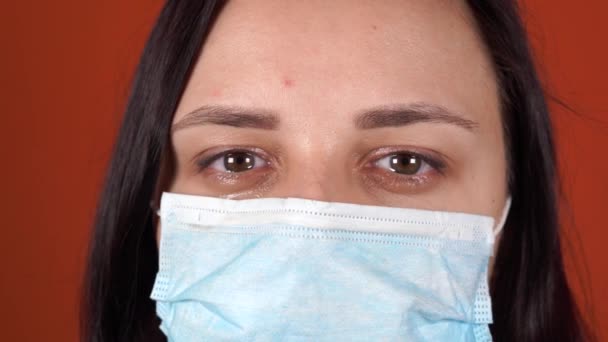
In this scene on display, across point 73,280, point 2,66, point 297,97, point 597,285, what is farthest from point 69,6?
point 597,285

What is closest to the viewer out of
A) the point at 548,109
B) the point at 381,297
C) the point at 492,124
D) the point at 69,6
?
the point at 381,297

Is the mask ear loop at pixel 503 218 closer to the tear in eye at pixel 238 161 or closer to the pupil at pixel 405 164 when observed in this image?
the pupil at pixel 405 164

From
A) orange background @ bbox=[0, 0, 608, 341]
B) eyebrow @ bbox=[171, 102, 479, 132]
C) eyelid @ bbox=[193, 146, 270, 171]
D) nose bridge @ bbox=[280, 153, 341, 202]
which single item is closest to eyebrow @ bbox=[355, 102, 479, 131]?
eyebrow @ bbox=[171, 102, 479, 132]

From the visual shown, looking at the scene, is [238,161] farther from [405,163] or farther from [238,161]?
[405,163]

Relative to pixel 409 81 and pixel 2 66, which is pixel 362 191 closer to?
pixel 409 81

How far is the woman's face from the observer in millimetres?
1616

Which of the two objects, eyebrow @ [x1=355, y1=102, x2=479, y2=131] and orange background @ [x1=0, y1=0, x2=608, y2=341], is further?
orange background @ [x1=0, y1=0, x2=608, y2=341]

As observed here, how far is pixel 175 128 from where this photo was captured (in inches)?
69.9

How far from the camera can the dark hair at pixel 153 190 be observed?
1816 mm

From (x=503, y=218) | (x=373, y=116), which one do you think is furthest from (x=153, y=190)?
(x=503, y=218)

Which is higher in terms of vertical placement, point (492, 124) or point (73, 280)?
point (492, 124)

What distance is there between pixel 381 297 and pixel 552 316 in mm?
647

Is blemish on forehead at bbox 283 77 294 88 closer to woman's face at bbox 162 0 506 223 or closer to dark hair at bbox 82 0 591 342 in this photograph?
woman's face at bbox 162 0 506 223

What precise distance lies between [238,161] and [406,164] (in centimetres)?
34
